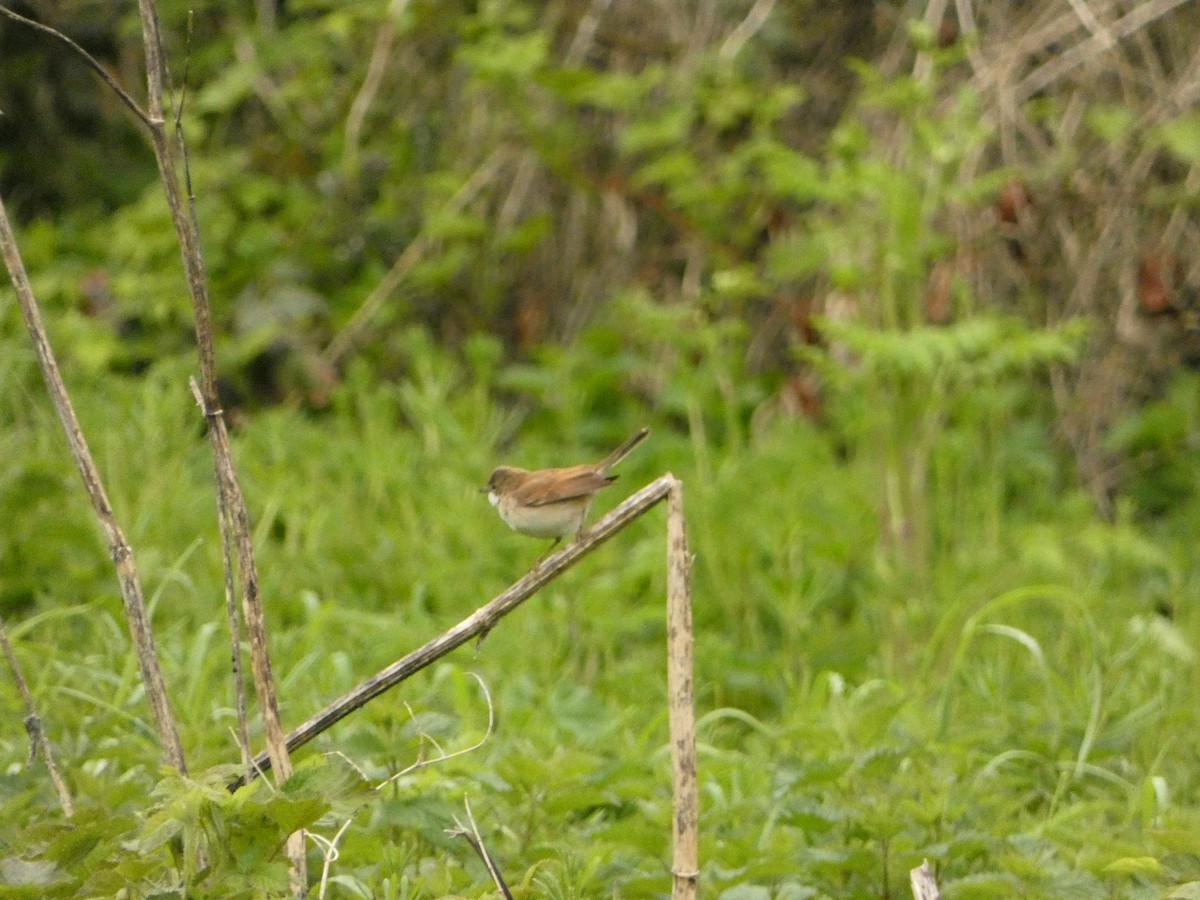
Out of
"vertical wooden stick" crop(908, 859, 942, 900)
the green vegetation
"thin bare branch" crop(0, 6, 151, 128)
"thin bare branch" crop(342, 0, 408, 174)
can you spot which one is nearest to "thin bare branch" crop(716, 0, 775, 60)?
the green vegetation

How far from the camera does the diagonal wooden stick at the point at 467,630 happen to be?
2.21 meters

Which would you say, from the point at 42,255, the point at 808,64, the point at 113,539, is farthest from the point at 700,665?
the point at 42,255

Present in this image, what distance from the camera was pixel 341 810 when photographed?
6.82ft

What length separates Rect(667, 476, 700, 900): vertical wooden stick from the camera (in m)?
2.25

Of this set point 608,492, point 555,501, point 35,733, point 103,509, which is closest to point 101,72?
point 103,509

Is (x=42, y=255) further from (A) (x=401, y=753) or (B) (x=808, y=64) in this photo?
(A) (x=401, y=753)

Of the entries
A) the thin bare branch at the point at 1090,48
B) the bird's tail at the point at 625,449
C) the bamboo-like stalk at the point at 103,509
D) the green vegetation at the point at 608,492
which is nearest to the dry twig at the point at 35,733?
the green vegetation at the point at 608,492

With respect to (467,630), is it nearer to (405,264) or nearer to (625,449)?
(625,449)

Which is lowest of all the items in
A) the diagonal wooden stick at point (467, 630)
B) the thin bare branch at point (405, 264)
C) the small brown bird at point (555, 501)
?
the thin bare branch at point (405, 264)

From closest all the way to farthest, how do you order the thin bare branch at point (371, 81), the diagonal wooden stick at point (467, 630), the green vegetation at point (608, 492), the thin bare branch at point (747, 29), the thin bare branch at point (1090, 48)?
the diagonal wooden stick at point (467, 630) → the green vegetation at point (608, 492) → the thin bare branch at point (1090, 48) → the thin bare branch at point (747, 29) → the thin bare branch at point (371, 81)

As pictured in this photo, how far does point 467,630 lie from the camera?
2.24 m

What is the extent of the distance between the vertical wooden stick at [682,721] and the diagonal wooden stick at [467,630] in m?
0.07

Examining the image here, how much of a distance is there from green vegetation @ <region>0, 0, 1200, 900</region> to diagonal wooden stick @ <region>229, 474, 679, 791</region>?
101 mm

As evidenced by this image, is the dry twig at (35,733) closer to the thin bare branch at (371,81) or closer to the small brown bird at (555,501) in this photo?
the small brown bird at (555,501)
